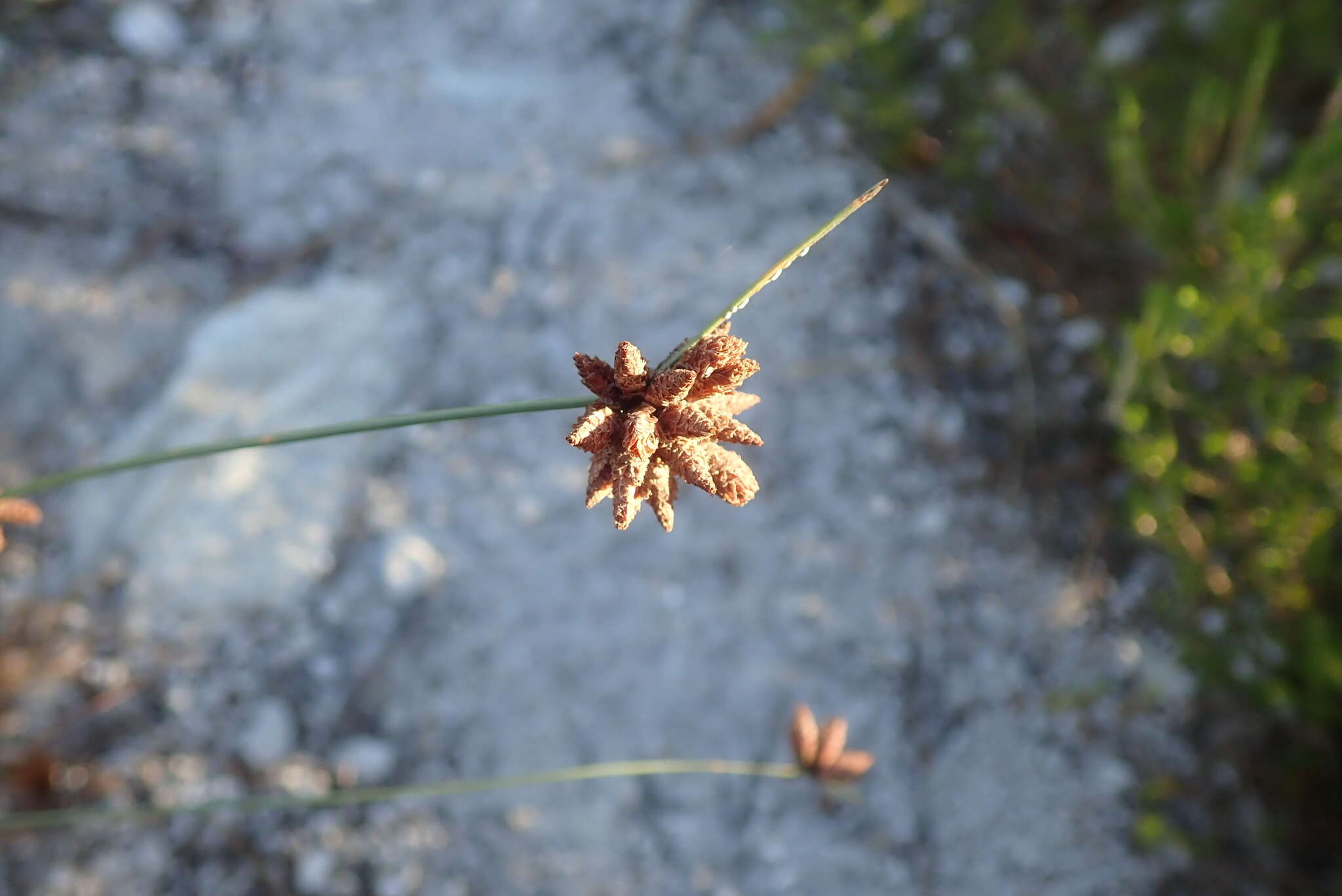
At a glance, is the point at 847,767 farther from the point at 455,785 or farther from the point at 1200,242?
the point at 1200,242

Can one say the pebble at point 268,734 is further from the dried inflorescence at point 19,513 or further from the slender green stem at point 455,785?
the dried inflorescence at point 19,513

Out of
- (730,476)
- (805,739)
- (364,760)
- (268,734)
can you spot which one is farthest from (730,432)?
(268,734)

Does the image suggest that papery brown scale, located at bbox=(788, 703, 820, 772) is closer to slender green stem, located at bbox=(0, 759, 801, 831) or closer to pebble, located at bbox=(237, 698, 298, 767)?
slender green stem, located at bbox=(0, 759, 801, 831)

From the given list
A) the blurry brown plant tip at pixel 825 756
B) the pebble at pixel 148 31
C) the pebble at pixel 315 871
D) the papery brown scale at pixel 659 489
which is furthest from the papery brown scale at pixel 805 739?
the pebble at pixel 148 31

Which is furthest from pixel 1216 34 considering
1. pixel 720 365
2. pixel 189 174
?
pixel 189 174

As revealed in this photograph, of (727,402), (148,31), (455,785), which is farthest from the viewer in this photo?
(148,31)

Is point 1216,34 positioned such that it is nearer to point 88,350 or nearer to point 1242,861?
→ point 1242,861
